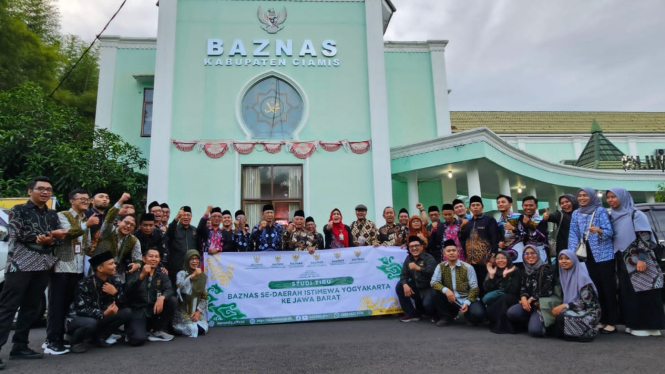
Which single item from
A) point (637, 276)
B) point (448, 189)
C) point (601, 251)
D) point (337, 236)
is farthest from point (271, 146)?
point (637, 276)

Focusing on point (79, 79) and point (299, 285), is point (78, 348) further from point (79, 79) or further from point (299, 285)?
point (79, 79)

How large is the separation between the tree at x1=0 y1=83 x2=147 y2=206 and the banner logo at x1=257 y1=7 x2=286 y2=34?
569 cm

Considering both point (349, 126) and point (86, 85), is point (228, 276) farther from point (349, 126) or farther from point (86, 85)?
point (86, 85)

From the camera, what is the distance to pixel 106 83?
14.2 metres

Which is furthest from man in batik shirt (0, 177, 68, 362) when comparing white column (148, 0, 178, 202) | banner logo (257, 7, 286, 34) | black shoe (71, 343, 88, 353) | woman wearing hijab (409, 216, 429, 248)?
banner logo (257, 7, 286, 34)

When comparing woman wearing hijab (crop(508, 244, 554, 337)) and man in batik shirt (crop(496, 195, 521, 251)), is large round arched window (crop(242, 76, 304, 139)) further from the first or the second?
woman wearing hijab (crop(508, 244, 554, 337))

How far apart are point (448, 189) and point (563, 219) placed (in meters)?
8.73

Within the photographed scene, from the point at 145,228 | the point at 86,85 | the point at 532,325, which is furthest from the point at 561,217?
the point at 86,85

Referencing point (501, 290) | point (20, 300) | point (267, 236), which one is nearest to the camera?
point (20, 300)

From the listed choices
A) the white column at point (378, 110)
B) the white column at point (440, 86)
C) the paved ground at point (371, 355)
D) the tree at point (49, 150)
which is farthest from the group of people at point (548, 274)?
the tree at point (49, 150)

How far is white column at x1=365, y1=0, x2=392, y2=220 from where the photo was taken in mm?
11898

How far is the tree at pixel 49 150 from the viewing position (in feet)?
35.2

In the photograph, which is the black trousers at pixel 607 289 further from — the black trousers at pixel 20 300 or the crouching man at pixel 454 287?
the black trousers at pixel 20 300

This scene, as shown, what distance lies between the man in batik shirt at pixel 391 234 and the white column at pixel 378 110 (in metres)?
4.45
